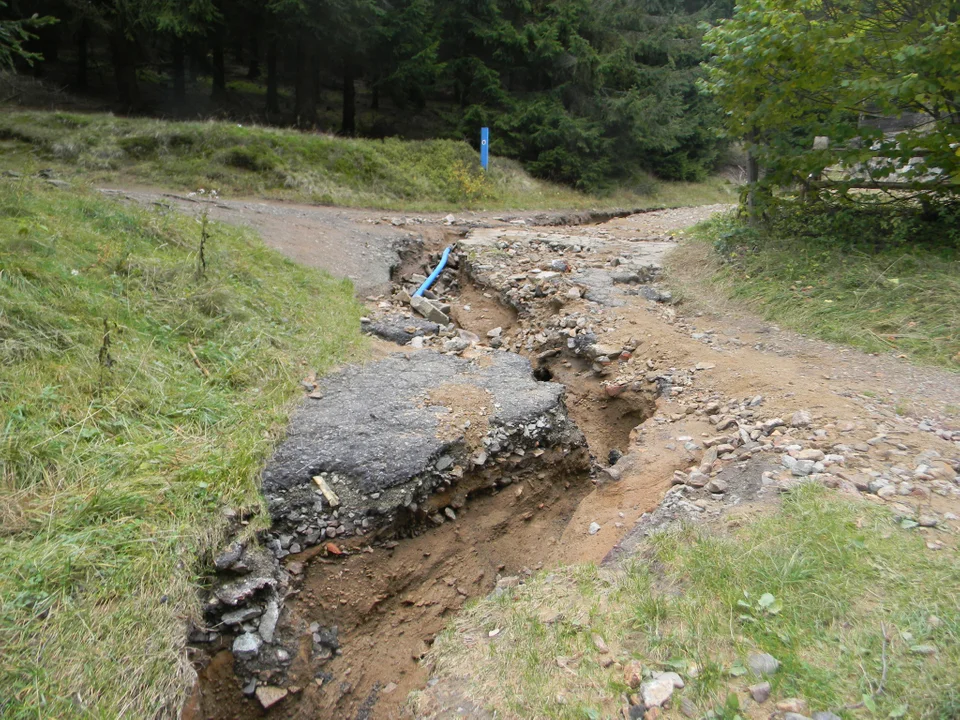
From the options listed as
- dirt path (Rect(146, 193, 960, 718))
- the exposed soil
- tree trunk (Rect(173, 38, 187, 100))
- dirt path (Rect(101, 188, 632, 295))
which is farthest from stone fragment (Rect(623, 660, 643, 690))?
tree trunk (Rect(173, 38, 187, 100))

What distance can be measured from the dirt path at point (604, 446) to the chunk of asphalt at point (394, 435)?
0.90ft

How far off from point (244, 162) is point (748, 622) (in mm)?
12378

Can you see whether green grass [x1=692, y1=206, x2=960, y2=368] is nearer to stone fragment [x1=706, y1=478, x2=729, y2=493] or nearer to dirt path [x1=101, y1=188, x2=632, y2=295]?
stone fragment [x1=706, y1=478, x2=729, y2=493]

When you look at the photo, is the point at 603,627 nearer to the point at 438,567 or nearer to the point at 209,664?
the point at 438,567

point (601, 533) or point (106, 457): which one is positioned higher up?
point (106, 457)

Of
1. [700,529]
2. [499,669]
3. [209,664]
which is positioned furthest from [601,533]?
[209,664]

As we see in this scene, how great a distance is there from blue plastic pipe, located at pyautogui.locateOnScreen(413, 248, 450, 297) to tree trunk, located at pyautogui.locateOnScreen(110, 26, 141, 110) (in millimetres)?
10941

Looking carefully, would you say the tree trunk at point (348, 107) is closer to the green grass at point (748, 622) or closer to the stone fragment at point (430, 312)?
the stone fragment at point (430, 312)

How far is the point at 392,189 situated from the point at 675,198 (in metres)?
9.25

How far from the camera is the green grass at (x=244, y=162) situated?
11578 mm

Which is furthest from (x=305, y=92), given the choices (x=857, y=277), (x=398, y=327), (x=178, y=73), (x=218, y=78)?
(x=857, y=277)

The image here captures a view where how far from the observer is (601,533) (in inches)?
157

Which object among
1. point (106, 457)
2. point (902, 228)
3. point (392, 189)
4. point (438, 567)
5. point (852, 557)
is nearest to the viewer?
point (852, 557)

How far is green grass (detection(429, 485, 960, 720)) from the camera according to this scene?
7.70 ft
